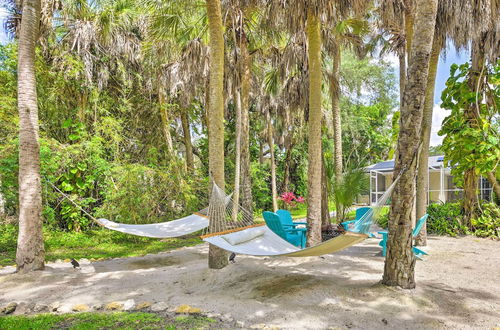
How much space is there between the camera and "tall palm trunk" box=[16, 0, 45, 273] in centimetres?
440

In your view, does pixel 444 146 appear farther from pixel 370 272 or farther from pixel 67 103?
pixel 67 103

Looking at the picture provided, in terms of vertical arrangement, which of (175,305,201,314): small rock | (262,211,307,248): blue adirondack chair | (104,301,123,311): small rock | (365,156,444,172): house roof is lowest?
(104,301,123,311): small rock

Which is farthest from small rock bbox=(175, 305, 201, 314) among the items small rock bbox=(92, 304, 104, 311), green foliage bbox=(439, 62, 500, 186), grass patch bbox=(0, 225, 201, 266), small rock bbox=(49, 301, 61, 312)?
green foliage bbox=(439, 62, 500, 186)

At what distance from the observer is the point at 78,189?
796 centimetres

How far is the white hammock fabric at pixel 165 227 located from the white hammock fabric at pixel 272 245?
4.78ft

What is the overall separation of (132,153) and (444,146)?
7.99 meters

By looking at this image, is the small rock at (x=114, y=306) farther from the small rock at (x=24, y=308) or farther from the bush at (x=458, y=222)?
the bush at (x=458, y=222)

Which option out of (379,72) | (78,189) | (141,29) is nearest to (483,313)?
(78,189)

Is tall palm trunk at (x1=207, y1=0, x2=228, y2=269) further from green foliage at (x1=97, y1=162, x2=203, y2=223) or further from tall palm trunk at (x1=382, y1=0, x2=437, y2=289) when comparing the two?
green foliage at (x1=97, y1=162, x2=203, y2=223)

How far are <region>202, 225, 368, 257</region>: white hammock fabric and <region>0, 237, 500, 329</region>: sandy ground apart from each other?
43cm

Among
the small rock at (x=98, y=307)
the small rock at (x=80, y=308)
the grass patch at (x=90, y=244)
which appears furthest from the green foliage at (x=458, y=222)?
the small rock at (x=80, y=308)

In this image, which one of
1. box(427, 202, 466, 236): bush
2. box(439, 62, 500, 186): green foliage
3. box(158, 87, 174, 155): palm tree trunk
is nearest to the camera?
box(439, 62, 500, 186): green foliage

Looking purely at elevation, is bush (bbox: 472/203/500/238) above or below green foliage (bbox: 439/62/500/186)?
below

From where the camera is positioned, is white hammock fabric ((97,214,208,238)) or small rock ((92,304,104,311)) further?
white hammock fabric ((97,214,208,238))
